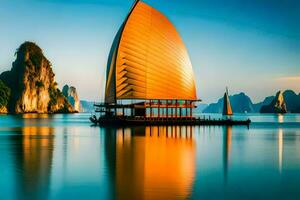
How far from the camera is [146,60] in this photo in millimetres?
91125

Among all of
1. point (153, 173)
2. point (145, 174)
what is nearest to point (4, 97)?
point (153, 173)

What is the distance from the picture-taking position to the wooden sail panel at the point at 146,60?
88.6 metres

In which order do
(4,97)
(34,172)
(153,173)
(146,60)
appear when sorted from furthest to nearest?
(4,97), (146,60), (153,173), (34,172)

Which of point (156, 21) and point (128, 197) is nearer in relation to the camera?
point (128, 197)

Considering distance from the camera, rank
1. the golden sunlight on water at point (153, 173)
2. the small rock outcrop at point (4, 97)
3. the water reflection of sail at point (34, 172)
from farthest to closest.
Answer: the small rock outcrop at point (4, 97), the golden sunlight on water at point (153, 173), the water reflection of sail at point (34, 172)

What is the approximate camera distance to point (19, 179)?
21.9 metres

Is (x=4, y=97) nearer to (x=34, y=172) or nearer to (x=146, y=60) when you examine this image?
(x=146, y=60)

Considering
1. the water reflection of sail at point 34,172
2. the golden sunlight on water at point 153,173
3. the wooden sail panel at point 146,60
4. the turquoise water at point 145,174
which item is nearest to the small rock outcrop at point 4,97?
the wooden sail panel at point 146,60

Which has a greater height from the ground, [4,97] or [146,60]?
[146,60]

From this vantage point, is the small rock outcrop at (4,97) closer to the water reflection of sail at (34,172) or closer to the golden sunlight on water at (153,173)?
the water reflection of sail at (34,172)

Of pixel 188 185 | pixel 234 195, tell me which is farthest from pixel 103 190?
pixel 234 195

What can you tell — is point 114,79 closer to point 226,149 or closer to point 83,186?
point 226,149

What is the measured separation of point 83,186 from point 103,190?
5.21 ft

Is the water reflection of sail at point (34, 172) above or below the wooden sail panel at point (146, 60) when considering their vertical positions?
below
